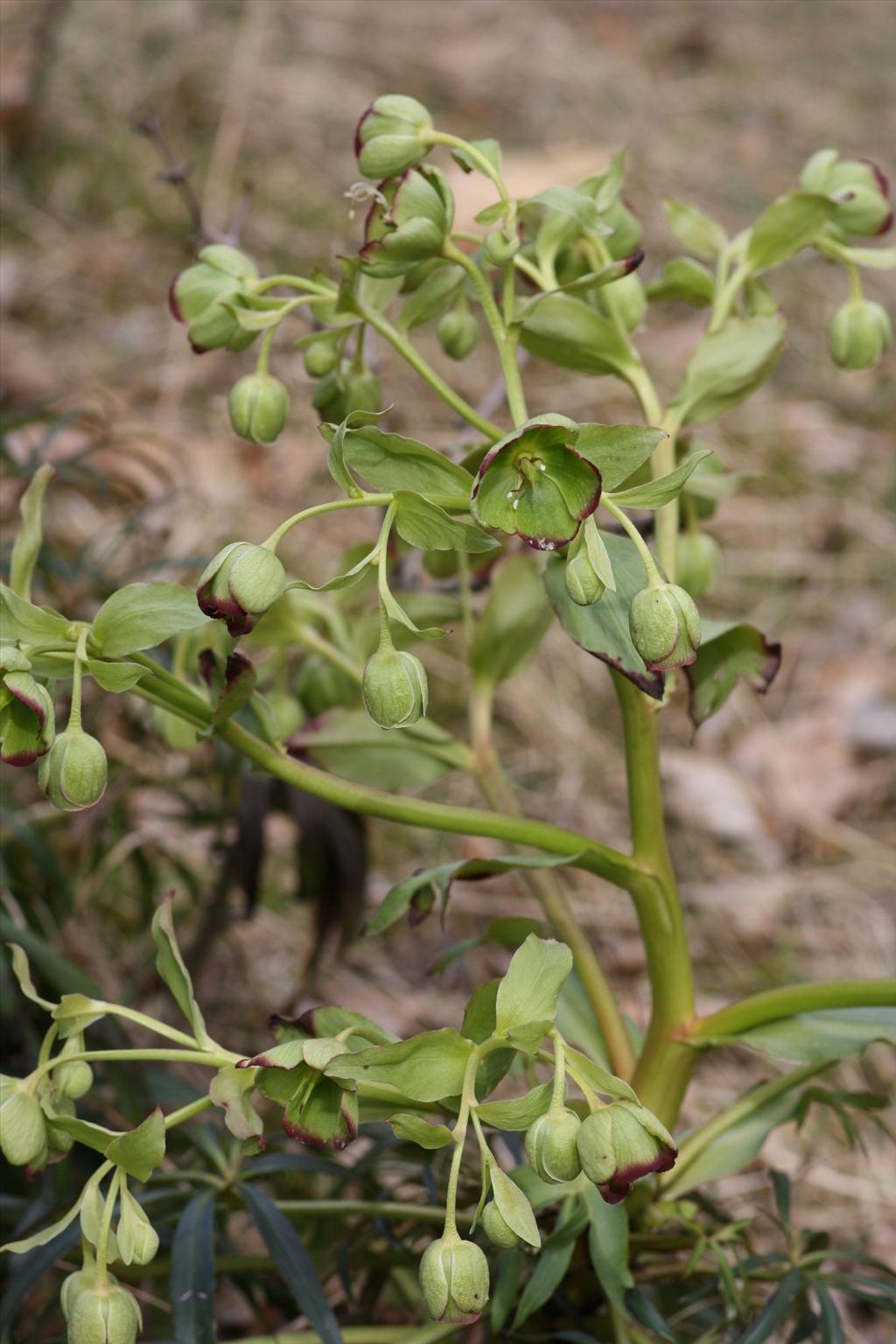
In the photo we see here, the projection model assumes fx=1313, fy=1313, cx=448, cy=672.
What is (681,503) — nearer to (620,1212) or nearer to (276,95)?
(620,1212)

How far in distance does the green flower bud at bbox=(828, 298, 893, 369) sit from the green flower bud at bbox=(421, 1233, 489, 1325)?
51cm

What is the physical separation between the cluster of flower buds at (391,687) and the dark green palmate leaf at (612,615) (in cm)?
9

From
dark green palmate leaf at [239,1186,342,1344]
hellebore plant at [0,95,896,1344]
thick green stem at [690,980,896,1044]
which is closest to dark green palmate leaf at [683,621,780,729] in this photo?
hellebore plant at [0,95,896,1344]

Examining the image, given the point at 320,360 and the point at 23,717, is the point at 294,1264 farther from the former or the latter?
the point at 320,360

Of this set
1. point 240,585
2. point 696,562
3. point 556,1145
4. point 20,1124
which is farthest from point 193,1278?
point 696,562

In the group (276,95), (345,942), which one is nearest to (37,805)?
(345,942)

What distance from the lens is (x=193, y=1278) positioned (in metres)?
0.67

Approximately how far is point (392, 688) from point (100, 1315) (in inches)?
11.6

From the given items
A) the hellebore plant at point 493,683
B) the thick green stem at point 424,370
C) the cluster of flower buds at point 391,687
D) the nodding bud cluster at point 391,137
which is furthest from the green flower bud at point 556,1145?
the nodding bud cluster at point 391,137

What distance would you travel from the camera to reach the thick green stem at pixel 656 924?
70 cm

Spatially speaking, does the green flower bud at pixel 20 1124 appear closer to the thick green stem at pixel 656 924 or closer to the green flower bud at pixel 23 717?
the green flower bud at pixel 23 717

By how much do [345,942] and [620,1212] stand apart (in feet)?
1.22

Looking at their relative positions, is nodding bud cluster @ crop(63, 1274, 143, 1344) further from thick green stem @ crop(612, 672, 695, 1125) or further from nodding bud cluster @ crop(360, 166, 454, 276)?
nodding bud cluster @ crop(360, 166, 454, 276)

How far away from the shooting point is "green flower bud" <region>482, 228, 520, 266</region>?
0.61 metres
